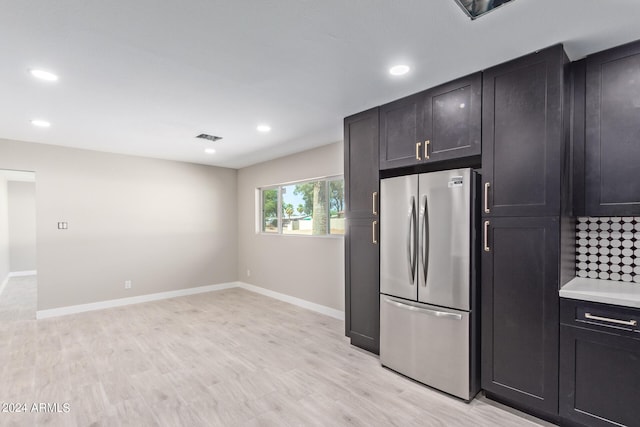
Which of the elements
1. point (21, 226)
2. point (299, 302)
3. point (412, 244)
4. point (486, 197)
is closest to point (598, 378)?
point (486, 197)

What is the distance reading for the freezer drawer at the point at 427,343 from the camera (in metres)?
2.39

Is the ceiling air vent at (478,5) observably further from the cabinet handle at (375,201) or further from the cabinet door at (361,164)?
the cabinet handle at (375,201)

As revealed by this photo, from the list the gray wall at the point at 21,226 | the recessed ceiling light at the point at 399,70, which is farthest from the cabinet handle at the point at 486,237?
the gray wall at the point at 21,226

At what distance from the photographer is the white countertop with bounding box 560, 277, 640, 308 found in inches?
72.0

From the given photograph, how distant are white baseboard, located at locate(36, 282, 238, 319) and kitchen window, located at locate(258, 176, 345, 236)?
5.22ft

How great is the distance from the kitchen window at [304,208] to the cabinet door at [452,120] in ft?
6.24

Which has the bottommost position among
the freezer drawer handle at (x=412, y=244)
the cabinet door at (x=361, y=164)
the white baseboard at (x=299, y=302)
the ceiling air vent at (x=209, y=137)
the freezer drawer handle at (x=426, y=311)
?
the white baseboard at (x=299, y=302)

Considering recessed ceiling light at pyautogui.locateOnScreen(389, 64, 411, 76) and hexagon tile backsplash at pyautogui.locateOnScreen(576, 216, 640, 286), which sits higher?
recessed ceiling light at pyautogui.locateOnScreen(389, 64, 411, 76)

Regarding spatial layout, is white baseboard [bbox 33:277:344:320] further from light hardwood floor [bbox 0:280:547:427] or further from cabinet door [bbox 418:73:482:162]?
cabinet door [bbox 418:73:482:162]

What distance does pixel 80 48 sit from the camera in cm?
204

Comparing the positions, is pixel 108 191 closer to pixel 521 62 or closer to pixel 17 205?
pixel 17 205

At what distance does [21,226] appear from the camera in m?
7.95

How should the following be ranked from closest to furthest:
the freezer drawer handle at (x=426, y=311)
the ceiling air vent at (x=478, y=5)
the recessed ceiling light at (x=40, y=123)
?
the ceiling air vent at (x=478, y=5), the freezer drawer handle at (x=426, y=311), the recessed ceiling light at (x=40, y=123)

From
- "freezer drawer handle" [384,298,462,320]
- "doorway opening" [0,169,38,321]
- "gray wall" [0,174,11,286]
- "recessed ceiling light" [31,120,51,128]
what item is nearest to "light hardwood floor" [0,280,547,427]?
"freezer drawer handle" [384,298,462,320]
